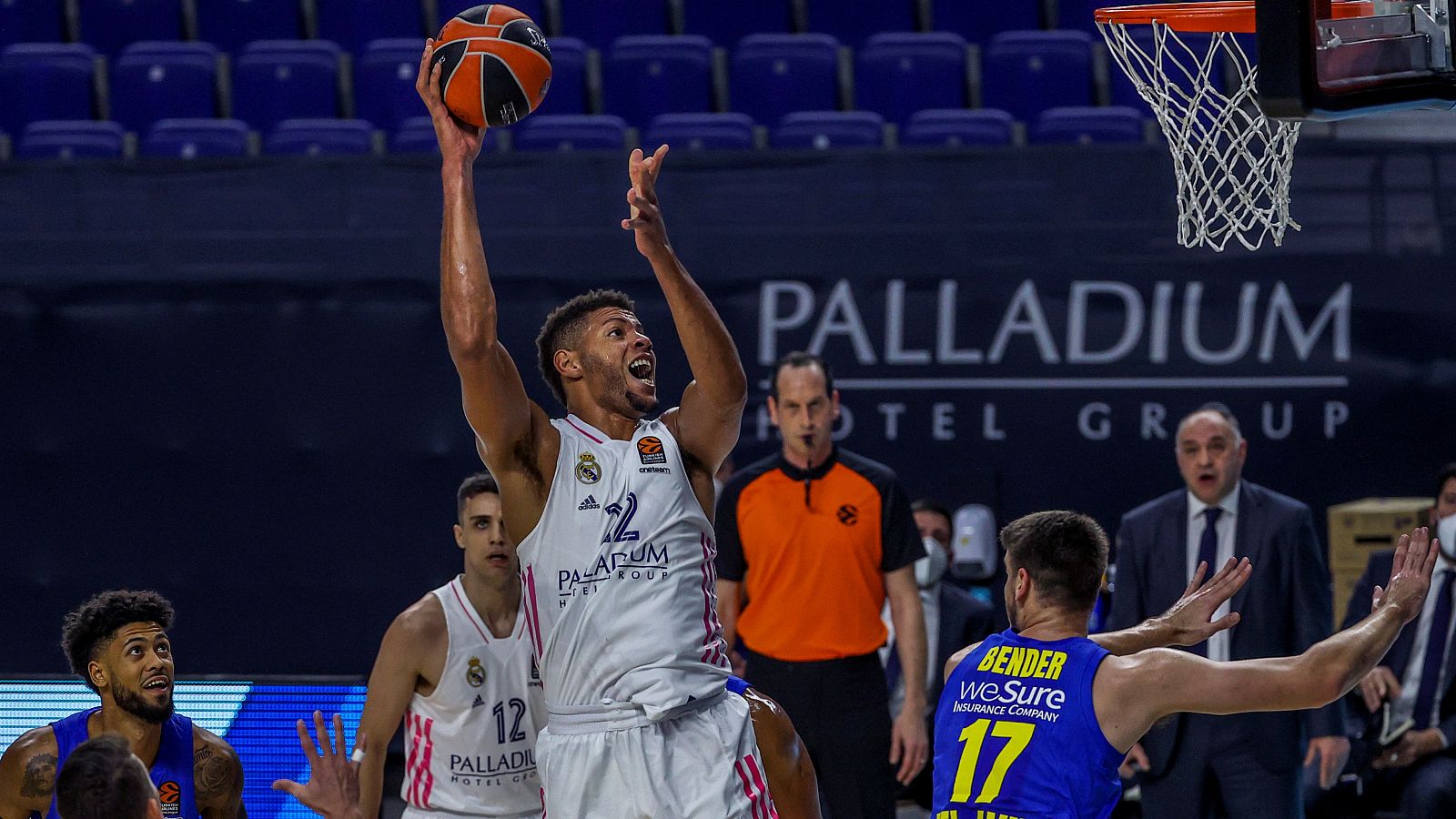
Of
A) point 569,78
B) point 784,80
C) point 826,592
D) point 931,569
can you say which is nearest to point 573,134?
point 569,78

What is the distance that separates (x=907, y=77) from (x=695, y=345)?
6582 millimetres

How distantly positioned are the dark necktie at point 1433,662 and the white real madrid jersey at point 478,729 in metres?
3.92

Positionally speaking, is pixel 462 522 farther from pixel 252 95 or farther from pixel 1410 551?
pixel 252 95

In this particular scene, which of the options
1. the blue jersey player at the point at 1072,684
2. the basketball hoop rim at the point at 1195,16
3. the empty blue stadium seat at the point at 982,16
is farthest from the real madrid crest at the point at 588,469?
the empty blue stadium seat at the point at 982,16

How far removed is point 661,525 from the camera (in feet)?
13.8

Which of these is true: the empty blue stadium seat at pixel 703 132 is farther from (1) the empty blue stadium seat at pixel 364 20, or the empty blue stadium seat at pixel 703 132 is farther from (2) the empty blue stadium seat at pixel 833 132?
(1) the empty blue stadium seat at pixel 364 20

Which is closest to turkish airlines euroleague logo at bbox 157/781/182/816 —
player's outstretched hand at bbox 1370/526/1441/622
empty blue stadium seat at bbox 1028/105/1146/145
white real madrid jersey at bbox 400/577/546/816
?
white real madrid jersey at bbox 400/577/546/816

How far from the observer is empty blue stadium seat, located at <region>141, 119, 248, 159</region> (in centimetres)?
961

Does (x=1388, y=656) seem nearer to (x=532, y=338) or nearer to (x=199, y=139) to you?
(x=532, y=338)

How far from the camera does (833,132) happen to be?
953 centimetres

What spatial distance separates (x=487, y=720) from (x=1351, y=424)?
493 centimetres

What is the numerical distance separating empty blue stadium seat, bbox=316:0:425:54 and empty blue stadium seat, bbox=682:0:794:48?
170 centimetres

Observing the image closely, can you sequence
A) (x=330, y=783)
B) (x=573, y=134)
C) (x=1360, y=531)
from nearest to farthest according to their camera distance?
(x=330, y=783)
(x=1360, y=531)
(x=573, y=134)

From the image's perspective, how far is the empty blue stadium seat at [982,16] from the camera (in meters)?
11.2
